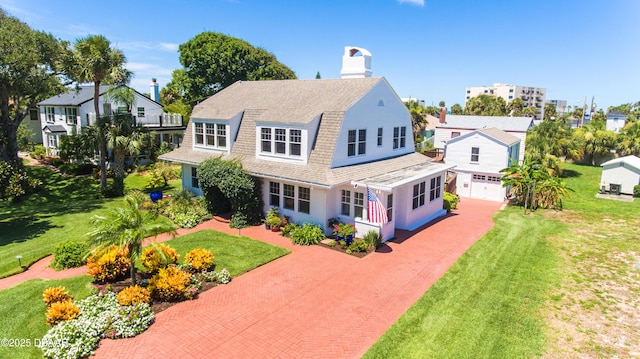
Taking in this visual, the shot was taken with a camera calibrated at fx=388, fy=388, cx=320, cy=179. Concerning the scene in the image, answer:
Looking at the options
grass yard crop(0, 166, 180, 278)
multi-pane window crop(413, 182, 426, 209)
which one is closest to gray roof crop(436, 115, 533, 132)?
multi-pane window crop(413, 182, 426, 209)

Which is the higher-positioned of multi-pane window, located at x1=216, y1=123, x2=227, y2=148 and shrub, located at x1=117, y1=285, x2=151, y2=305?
multi-pane window, located at x1=216, y1=123, x2=227, y2=148

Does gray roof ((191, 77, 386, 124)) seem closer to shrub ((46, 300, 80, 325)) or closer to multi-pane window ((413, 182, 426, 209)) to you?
multi-pane window ((413, 182, 426, 209))

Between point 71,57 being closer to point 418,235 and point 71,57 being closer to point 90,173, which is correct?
point 90,173

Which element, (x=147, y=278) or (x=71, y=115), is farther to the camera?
(x=71, y=115)

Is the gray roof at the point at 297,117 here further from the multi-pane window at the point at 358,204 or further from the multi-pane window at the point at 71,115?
the multi-pane window at the point at 71,115

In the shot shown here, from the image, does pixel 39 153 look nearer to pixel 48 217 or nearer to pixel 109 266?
pixel 48 217

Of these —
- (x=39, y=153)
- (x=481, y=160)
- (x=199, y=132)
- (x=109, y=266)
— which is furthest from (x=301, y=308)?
(x=39, y=153)
